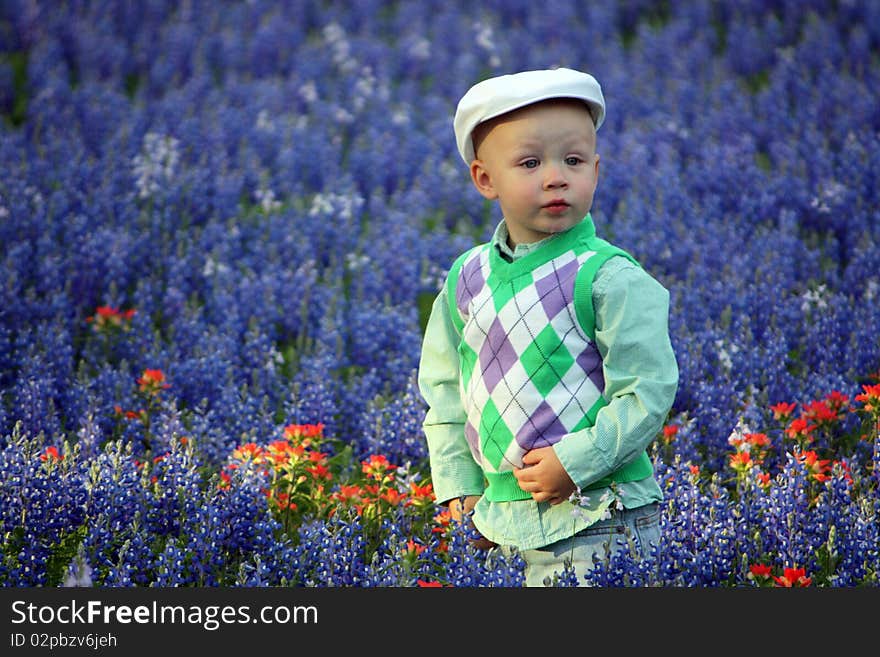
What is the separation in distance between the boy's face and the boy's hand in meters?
0.62

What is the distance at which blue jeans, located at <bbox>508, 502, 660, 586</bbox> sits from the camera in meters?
3.35

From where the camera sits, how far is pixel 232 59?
440 inches

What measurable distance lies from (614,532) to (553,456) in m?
0.34

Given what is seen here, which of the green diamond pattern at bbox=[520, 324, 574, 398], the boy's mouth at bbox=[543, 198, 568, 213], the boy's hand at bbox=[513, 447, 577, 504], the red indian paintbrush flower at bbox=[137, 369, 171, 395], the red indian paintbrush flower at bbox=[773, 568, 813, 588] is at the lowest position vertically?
the red indian paintbrush flower at bbox=[773, 568, 813, 588]

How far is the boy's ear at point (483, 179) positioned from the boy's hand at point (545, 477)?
29.1 inches

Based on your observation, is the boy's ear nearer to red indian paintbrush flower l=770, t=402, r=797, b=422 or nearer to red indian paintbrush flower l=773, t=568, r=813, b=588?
red indian paintbrush flower l=773, t=568, r=813, b=588

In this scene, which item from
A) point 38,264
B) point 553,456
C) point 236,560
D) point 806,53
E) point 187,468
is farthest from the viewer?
point 806,53

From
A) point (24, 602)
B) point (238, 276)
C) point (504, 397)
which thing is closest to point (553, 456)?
point (504, 397)

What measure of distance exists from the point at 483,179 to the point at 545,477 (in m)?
0.87

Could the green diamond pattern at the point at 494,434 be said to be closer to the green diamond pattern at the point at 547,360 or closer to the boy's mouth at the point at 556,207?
the green diamond pattern at the point at 547,360

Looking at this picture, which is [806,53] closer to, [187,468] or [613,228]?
[613,228]

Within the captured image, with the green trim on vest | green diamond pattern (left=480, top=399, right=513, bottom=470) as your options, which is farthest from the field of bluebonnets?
the green trim on vest

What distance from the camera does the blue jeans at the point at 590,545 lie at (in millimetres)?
3350

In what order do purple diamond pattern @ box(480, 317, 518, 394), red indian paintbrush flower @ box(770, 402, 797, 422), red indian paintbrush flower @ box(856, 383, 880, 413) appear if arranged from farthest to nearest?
red indian paintbrush flower @ box(770, 402, 797, 422) < red indian paintbrush flower @ box(856, 383, 880, 413) < purple diamond pattern @ box(480, 317, 518, 394)
